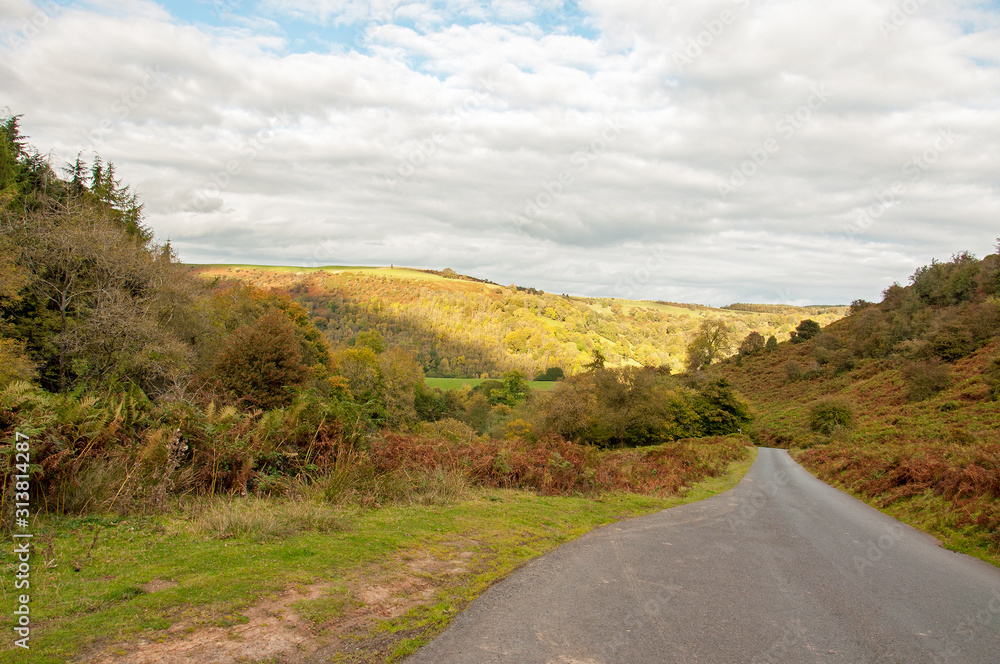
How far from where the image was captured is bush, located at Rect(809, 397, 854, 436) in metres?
49.8

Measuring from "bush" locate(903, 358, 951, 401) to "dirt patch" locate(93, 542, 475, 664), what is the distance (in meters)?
48.6

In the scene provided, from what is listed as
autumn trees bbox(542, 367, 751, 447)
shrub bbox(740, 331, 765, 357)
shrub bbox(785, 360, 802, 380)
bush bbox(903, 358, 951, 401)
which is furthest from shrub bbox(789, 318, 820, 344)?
bush bbox(903, 358, 951, 401)

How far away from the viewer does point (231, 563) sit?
524 cm

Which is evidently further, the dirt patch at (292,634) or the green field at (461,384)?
the green field at (461,384)

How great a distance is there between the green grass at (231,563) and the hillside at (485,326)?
379ft

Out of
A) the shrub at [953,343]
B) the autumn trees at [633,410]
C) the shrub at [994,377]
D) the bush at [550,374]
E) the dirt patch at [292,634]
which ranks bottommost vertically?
the bush at [550,374]

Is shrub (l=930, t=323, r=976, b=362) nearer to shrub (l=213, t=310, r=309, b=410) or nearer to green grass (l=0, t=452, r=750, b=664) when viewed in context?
shrub (l=213, t=310, r=309, b=410)

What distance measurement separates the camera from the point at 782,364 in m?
94.8

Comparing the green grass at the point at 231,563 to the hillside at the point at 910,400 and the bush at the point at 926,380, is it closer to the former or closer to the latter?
the hillside at the point at 910,400

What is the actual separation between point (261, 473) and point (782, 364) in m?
103

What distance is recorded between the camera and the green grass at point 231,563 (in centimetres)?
392

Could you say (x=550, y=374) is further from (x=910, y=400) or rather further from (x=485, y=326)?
(x=910, y=400)

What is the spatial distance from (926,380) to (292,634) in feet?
168

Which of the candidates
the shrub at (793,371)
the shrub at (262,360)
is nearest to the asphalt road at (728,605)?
the shrub at (262,360)
